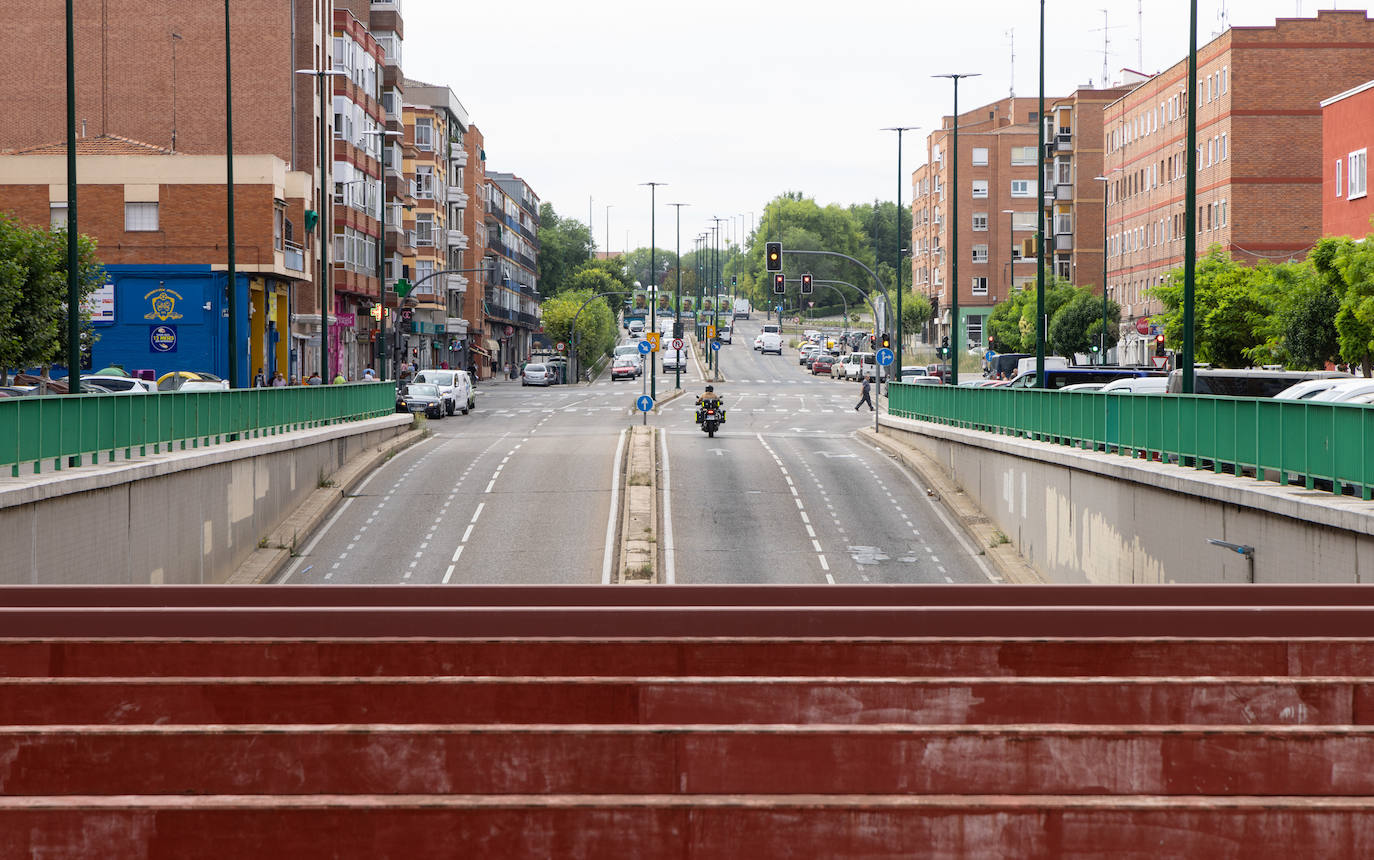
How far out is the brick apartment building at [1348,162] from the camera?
2005 inches

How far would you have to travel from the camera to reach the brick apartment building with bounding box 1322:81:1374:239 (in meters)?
50.9

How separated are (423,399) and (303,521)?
2964cm

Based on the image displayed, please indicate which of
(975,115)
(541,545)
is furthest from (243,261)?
(975,115)

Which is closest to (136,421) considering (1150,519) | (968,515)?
(1150,519)

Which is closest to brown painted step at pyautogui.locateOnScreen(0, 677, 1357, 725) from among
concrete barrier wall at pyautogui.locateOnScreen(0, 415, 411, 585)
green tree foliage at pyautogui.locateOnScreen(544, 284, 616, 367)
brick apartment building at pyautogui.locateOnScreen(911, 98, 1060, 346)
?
concrete barrier wall at pyautogui.locateOnScreen(0, 415, 411, 585)

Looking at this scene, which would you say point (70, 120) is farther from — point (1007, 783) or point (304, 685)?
point (1007, 783)

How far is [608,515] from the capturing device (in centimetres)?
3322

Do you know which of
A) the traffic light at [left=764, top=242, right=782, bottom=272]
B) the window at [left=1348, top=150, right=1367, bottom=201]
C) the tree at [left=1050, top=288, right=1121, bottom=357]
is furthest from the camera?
the tree at [left=1050, top=288, right=1121, bottom=357]

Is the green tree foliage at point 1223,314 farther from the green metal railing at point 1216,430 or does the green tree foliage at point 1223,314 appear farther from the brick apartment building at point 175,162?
the brick apartment building at point 175,162

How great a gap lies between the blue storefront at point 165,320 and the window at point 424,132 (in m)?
49.3

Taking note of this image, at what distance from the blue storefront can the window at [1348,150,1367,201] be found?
120 feet

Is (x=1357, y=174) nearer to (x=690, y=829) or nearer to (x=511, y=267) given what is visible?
(x=690, y=829)

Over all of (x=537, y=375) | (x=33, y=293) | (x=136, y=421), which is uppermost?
(x=33, y=293)

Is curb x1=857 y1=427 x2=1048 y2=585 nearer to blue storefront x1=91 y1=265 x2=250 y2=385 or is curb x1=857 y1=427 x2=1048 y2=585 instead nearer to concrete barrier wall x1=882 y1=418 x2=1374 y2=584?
concrete barrier wall x1=882 y1=418 x2=1374 y2=584
